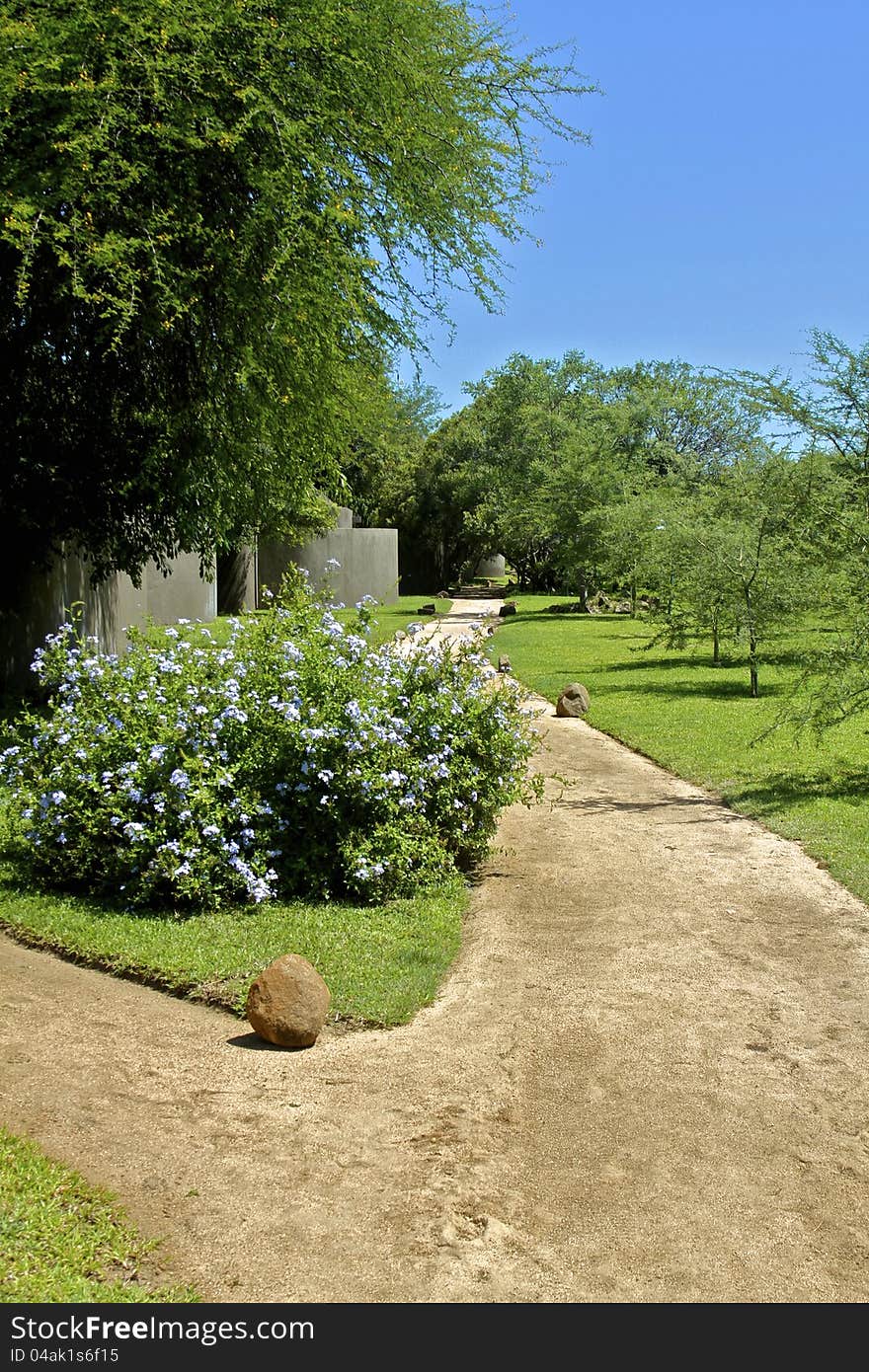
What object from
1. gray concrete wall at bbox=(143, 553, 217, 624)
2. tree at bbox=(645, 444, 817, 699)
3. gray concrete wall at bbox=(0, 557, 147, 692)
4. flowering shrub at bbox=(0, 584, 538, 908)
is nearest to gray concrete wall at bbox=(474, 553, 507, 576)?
gray concrete wall at bbox=(143, 553, 217, 624)

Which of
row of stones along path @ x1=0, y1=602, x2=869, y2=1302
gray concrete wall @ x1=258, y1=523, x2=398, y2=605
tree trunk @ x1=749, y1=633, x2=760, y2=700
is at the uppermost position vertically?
gray concrete wall @ x1=258, y1=523, x2=398, y2=605

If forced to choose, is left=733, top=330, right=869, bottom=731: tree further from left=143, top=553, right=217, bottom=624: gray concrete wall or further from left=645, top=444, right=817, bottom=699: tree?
left=143, top=553, right=217, bottom=624: gray concrete wall

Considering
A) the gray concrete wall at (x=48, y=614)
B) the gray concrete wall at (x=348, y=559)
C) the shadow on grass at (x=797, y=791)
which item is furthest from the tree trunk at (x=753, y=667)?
the gray concrete wall at (x=348, y=559)

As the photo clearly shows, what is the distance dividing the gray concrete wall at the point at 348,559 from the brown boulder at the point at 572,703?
67.9 ft

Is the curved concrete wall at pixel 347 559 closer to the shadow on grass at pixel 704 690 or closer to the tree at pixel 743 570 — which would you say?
the tree at pixel 743 570

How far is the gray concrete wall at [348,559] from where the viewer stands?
36844 mm

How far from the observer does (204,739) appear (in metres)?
7.04

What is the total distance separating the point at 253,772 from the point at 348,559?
32854 millimetres

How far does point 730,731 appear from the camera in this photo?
47.1 feet

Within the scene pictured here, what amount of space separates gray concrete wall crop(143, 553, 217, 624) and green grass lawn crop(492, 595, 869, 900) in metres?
6.27

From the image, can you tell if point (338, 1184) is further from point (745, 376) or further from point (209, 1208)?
point (745, 376)

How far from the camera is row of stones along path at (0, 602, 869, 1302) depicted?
3.62 metres

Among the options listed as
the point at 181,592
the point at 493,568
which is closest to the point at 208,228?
the point at 181,592

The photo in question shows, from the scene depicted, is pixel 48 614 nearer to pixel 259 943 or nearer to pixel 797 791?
pixel 797 791
